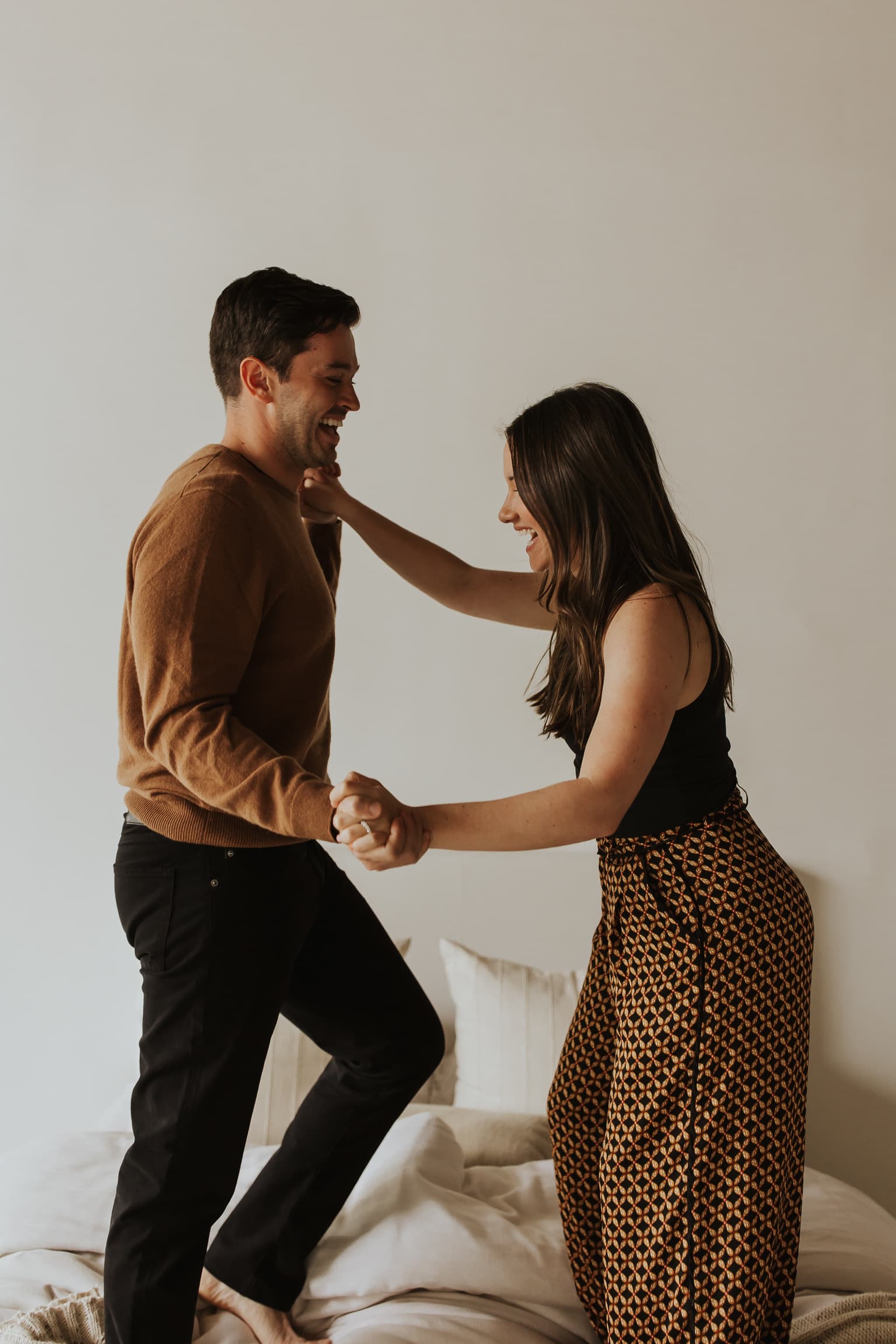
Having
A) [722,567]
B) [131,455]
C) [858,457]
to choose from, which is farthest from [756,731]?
[131,455]

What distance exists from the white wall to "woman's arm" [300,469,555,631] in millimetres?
568

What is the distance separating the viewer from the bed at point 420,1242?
164 cm

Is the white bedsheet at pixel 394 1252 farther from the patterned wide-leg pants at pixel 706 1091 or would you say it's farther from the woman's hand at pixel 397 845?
the woman's hand at pixel 397 845

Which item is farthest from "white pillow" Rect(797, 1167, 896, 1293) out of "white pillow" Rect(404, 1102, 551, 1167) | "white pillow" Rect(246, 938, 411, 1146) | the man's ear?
the man's ear

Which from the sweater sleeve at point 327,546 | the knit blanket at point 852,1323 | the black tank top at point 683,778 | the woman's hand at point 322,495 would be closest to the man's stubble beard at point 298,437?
the woman's hand at point 322,495

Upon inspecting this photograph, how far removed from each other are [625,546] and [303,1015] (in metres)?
0.95

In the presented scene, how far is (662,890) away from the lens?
1565mm

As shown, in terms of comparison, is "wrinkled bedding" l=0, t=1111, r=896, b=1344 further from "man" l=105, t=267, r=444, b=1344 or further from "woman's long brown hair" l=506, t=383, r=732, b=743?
"woman's long brown hair" l=506, t=383, r=732, b=743

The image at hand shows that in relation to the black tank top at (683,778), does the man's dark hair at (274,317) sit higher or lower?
higher

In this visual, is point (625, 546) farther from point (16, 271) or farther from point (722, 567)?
point (16, 271)

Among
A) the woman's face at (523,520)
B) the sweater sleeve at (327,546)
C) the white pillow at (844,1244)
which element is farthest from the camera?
the sweater sleeve at (327,546)

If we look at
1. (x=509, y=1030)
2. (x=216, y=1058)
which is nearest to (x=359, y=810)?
(x=216, y=1058)

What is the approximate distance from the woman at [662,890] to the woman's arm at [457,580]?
16.4 inches

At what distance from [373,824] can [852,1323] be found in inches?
42.8
